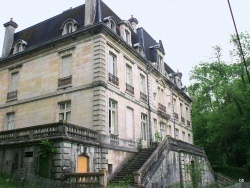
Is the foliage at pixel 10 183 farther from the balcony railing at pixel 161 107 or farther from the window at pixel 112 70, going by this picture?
the balcony railing at pixel 161 107

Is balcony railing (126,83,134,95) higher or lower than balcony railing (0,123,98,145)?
higher

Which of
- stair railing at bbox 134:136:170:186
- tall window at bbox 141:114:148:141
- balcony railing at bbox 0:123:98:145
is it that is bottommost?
stair railing at bbox 134:136:170:186

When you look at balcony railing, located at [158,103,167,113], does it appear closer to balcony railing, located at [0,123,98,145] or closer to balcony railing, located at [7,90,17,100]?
balcony railing, located at [0,123,98,145]

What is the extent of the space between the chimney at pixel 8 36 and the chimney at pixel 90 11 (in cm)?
796

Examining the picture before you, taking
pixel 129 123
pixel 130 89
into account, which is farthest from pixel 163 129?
pixel 130 89

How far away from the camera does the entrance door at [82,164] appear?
1434 cm

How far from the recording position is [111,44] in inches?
750

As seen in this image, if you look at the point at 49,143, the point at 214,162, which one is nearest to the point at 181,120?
the point at 214,162

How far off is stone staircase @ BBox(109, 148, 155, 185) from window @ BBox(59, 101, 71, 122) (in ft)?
15.1

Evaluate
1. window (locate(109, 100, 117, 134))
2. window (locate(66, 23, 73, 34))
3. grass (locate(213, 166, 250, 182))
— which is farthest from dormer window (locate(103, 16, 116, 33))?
grass (locate(213, 166, 250, 182))

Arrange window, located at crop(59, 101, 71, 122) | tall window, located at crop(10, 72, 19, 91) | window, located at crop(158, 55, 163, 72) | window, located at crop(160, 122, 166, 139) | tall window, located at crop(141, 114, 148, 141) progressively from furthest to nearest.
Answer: window, located at crop(158, 55, 163, 72), window, located at crop(160, 122, 166, 139), tall window, located at crop(141, 114, 148, 141), tall window, located at crop(10, 72, 19, 91), window, located at crop(59, 101, 71, 122)

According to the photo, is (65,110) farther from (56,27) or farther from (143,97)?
(56,27)

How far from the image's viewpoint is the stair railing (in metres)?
14.1

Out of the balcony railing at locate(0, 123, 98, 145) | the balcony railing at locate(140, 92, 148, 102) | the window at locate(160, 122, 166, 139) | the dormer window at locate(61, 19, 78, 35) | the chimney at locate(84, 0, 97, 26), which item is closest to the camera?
the balcony railing at locate(0, 123, 98, 145)
